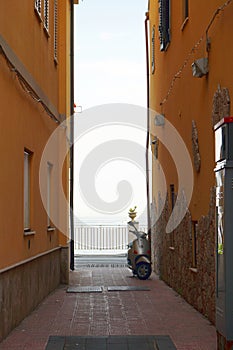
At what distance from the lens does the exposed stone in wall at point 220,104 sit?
9883 millimetres

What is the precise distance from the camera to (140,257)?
64.0ft

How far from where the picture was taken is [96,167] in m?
27.2

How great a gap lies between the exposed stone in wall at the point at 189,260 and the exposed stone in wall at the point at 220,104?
46.0 inches

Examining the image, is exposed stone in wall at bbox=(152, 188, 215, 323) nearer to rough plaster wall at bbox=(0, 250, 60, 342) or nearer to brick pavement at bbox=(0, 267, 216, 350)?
brick pavement at bbox=(0, 267, 216, 350)

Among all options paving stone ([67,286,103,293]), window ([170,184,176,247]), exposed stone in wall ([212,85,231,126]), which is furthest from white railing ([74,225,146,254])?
exposed stone in wall ([212,85,231,126])

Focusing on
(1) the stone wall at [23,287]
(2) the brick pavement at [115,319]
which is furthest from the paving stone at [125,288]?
(1) the stone wall at [23,287]

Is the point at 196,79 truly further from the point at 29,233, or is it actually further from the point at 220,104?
Result: the point at 29,233

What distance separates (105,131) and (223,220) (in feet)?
58.1

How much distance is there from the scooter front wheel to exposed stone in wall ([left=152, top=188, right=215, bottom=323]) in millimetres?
355

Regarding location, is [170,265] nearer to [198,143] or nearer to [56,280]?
[56,280]

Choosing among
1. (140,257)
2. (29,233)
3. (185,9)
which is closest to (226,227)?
(29,233)

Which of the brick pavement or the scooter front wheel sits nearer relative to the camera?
the brick pavement

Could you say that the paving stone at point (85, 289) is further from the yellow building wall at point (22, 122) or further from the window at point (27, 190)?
the window at point (27, 190)

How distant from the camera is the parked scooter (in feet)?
62.9
